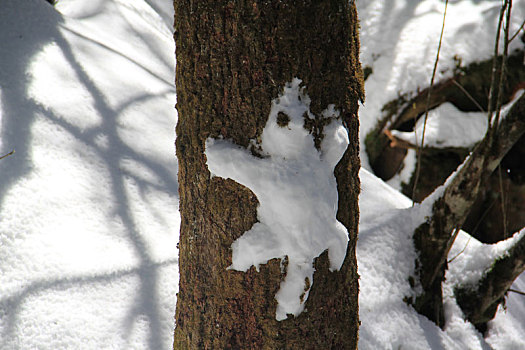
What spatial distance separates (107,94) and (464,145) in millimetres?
3079

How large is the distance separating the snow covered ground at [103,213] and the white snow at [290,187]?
2.40 feet

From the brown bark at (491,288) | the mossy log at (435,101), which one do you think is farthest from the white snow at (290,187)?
the mossy log at (435,101)

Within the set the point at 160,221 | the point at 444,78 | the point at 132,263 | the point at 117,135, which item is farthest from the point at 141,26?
the point at 444,78

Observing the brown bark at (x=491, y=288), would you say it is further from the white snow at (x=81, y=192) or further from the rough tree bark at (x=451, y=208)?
the white snow at (x=81, y=192)

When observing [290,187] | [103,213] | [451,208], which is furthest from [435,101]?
[290,187]

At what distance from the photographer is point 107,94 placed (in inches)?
80.9

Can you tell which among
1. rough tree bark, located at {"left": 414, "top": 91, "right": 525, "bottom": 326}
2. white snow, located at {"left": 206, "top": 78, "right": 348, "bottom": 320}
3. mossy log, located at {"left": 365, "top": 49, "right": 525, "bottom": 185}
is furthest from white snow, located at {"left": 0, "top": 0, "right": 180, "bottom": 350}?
mossy log, located at {"left": 365, "top": 49, "right": 525, "bottom": 185}

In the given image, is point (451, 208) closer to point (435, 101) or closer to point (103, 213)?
point (103, 213)

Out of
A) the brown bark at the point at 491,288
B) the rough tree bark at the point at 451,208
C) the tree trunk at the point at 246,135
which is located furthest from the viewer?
the brown bark at the point at 491,288

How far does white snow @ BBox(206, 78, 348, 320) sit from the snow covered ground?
0.73 m

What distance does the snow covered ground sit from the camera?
1.30 m

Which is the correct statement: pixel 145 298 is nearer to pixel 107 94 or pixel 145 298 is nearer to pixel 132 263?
pixel 132 263

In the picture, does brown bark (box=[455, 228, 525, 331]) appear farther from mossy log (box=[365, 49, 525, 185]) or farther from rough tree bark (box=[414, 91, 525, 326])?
mossy log (box=[365, 49, 525, 185])

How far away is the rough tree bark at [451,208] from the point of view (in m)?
1.70
